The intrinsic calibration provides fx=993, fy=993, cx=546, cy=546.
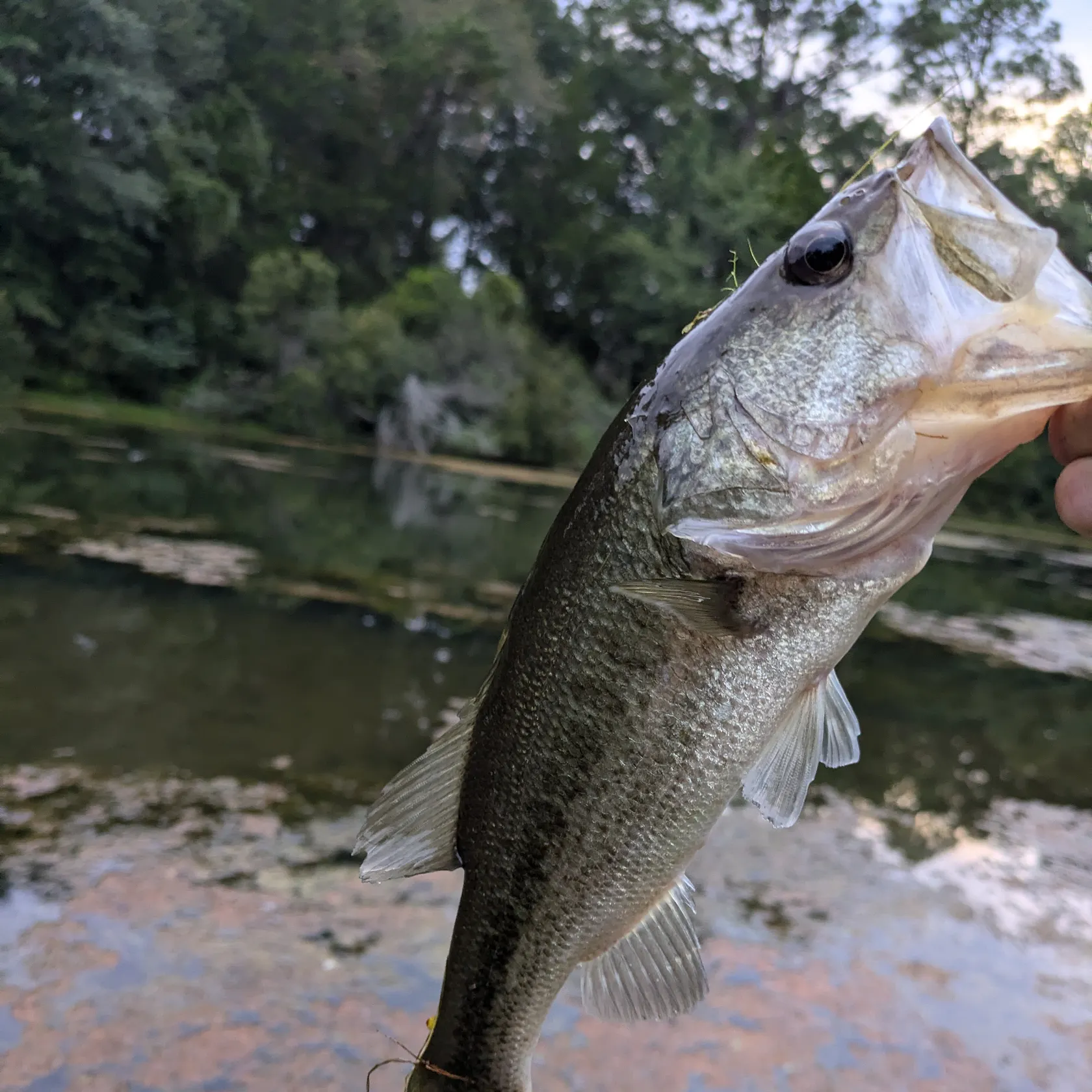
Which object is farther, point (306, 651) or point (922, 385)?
point (306, 651)

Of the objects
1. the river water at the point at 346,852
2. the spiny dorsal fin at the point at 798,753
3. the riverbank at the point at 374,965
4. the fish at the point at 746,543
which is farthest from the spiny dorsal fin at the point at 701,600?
the river water at the point at 346,852

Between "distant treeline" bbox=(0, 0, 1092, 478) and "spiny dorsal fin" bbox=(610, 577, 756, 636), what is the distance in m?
16.8

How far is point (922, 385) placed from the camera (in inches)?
55.8

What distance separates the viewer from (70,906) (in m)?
3.21

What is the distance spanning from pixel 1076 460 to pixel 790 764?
65 centimetres

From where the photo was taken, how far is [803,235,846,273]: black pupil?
1464 millimetres

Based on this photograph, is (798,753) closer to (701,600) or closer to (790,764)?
(790,764)

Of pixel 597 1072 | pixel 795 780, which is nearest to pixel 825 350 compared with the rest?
pixel 795 780

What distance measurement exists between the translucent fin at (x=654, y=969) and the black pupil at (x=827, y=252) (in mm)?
1066

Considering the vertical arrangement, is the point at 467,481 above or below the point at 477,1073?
below

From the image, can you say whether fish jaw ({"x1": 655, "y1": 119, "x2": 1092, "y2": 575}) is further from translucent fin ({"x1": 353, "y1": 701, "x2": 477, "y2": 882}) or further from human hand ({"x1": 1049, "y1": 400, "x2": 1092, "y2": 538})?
translucent fin ({"x1": 353, "y1": 701, "x2": 477, "y2": 882})

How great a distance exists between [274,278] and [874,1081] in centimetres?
2559

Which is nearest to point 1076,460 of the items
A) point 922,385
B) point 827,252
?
point 922,385

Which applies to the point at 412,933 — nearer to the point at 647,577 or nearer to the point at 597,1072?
the point at 597,1072
